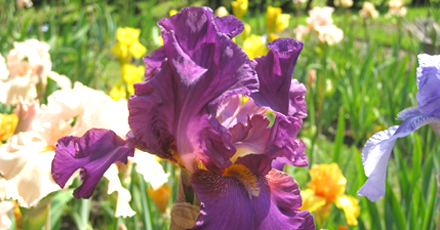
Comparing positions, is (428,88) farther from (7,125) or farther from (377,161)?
(7,125)

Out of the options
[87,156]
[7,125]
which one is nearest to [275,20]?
[7,125]

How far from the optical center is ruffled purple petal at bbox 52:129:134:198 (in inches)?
26.9

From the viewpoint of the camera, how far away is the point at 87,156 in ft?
2.25

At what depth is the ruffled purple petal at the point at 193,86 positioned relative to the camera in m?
0.62

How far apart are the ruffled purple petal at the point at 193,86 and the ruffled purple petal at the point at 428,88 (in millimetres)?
298

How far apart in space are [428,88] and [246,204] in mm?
378

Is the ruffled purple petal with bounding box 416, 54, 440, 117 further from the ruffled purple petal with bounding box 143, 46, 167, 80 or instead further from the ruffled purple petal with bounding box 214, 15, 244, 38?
the ruffled purple petal with bounding box 143, 46, 167, 80

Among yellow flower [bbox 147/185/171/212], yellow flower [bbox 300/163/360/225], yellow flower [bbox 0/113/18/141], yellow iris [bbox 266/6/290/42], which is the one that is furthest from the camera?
yellow iris [bbox 266/6/290/42]

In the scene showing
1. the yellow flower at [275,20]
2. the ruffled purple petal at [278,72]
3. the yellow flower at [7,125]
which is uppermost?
the ruffled purple petal at [278,72]

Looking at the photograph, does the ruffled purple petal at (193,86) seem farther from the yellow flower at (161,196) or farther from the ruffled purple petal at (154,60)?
the yellow flower at (161,196)

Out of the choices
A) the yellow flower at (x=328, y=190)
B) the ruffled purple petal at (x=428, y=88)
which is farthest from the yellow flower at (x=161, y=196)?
the ruffled purple petal at (x=428, y=88)

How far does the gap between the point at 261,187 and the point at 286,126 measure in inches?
4.7

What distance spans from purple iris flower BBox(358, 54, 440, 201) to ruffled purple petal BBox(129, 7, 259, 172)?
233 mm

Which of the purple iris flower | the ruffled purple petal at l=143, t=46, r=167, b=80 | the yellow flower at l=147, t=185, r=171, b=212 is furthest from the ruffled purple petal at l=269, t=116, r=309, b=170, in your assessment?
the yellow flower at l=147, t=185, r=171, b=212
